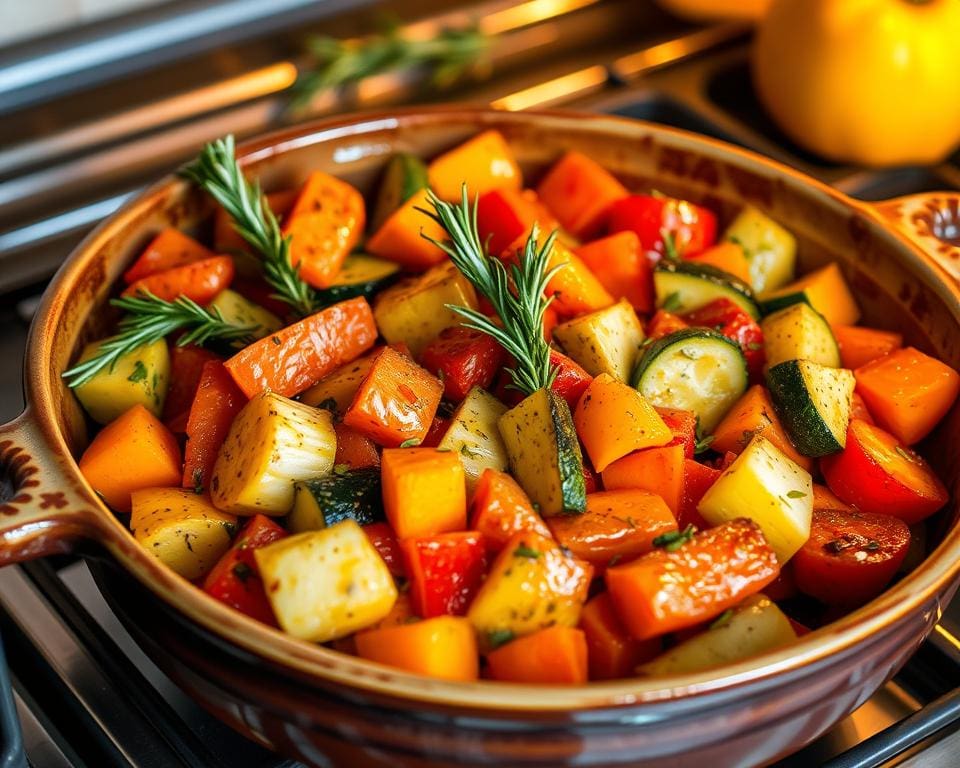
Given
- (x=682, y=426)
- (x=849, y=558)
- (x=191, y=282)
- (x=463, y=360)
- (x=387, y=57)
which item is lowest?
(x=849, y=558)

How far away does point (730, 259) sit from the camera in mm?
1439

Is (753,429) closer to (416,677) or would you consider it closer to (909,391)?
(909,391)

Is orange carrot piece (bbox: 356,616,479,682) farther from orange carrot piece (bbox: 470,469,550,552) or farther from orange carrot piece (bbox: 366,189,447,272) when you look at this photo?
orange carrot piece (bbox: 366,189,447,272)

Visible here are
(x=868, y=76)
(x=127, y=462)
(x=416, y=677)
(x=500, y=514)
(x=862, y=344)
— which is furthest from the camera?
(x=868, y=76)

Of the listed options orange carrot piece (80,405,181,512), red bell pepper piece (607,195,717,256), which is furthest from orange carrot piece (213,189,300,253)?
red bell pepper piece (607,195,717,256)

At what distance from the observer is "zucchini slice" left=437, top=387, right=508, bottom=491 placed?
1.10 metres

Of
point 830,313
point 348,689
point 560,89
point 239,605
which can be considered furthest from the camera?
point 560,89

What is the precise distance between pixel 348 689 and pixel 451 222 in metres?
0.58

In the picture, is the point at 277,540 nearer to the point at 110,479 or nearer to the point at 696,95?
the point at 110,479

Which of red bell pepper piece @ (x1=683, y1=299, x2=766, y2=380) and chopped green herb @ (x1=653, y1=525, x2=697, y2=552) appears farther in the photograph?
red bell pepper piece @ (x1=683, y1=299, x2=766, y2=380)

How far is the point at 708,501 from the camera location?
1.08m

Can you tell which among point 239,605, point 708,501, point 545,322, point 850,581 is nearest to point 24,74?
point 545,322

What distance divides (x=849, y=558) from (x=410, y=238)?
65cm

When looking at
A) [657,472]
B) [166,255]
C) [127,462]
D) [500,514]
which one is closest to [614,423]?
[657,472]
